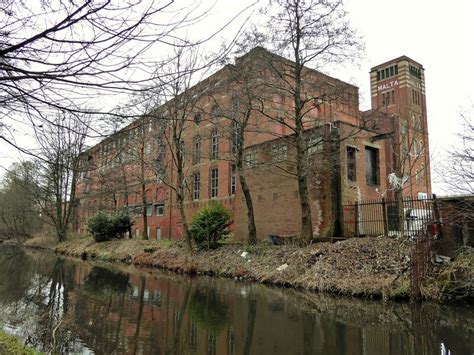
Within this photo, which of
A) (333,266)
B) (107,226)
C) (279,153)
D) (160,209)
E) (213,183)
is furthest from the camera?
(160,209)

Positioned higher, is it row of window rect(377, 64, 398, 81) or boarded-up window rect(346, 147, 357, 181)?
row of window rect(377, 64, 398, 81)

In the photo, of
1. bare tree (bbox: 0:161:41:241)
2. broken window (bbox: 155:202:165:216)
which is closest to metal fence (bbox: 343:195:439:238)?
broken window (bbox: 155:202:165:216)

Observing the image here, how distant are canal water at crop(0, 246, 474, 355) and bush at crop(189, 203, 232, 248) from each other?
7520mm

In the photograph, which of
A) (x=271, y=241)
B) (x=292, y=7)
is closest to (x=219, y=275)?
A: (x=271, y=241)

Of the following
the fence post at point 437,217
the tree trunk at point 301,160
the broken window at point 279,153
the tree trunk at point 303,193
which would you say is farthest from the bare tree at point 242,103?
the fence post at point 437,217

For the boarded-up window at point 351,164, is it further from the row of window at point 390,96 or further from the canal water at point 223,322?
the row of window at point 390,96

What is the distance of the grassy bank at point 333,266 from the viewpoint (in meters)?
11.3

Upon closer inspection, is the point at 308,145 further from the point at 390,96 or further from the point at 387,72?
the point at 387,72

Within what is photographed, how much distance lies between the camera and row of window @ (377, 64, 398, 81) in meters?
49.0

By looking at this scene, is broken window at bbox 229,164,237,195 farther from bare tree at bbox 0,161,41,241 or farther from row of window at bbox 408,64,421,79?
row of window at bbox 408,64,421,79

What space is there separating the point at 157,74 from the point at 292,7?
15819 mm

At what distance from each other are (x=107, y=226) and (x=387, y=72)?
3812cm

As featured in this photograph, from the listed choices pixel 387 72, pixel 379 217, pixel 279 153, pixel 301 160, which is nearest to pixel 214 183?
pixel 279 153

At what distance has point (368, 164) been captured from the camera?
71.2ft
